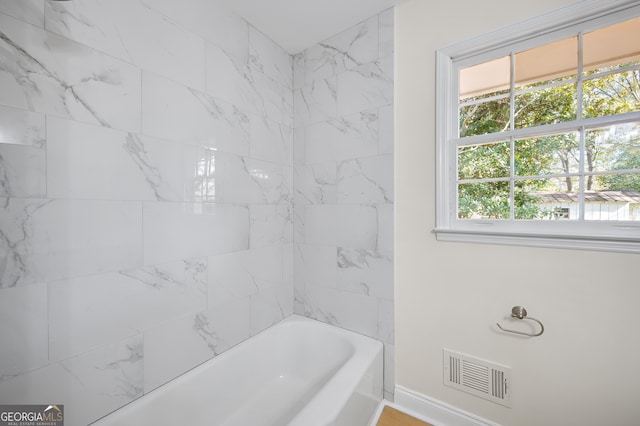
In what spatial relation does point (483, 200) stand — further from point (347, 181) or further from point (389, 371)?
point (389, 371)

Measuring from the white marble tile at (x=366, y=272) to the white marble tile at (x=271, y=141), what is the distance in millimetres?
898

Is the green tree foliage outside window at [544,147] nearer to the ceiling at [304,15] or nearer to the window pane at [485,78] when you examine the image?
the window pane at [485,78]

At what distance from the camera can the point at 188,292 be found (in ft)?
4.63

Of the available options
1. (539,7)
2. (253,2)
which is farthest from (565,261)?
(253,2)

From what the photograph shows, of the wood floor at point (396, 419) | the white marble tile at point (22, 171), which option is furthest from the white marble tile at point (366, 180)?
the white marble tile at point (22, 171)

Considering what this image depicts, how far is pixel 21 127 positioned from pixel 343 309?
1.92 m

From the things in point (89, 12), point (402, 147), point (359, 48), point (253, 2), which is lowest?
point (402, 147)

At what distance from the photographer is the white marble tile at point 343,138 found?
1.77 metres

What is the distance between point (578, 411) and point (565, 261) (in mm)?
732

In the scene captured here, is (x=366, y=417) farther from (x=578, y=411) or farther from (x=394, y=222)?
(x=394, y=222)

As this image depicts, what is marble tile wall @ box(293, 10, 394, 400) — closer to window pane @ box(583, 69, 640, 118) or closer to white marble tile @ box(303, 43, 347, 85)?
white marble tile @ box(303, 43, 347, 85)

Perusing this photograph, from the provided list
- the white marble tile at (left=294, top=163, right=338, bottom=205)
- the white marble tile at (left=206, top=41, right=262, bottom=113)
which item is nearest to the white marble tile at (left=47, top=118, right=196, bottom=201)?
the white marble tile at (left=206, top=41, right=262, bottom=113)

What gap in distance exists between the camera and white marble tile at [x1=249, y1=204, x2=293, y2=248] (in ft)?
5.99

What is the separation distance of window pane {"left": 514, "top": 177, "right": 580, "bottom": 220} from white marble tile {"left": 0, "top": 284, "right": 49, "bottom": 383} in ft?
7.37
